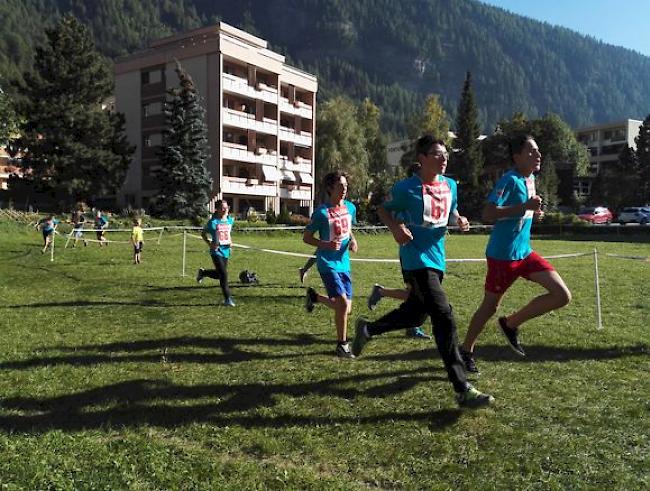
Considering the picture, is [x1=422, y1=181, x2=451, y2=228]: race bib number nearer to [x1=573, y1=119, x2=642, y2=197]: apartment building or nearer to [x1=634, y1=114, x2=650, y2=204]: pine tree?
[x1=634, y1=114, x2=650, y2=204]: pine tree

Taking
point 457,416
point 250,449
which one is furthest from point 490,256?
point 250,449

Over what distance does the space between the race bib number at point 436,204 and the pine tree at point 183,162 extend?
36324 mm

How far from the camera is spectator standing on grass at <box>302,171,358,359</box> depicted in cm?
571

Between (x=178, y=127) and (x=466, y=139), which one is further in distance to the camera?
(x=466, y=139)

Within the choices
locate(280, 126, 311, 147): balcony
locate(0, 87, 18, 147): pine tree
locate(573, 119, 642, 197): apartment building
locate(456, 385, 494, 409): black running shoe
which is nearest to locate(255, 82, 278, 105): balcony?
locate(280, 126, 311, 147): balcony

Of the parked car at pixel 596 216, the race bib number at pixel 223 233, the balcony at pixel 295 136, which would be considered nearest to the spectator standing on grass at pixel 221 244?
the race bib number at pixel 223 233

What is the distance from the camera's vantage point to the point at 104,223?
23422mm

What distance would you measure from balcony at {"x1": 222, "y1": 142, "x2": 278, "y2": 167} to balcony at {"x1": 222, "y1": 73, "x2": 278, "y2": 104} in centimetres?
461

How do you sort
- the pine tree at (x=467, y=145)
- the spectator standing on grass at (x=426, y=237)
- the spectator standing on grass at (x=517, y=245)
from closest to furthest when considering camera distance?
the spectator standing on grass at (x=426, y=237) < the spectator standing on grass at (x=517, y=245) < the pine tree at (x=467, y=145)

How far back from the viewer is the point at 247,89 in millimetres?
50062

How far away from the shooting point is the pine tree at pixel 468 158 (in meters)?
61.0

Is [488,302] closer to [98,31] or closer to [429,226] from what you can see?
[429,226]

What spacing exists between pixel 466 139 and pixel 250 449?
6492 cm

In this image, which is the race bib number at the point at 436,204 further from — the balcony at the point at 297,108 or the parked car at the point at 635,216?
the balcony at the point at 297,108
